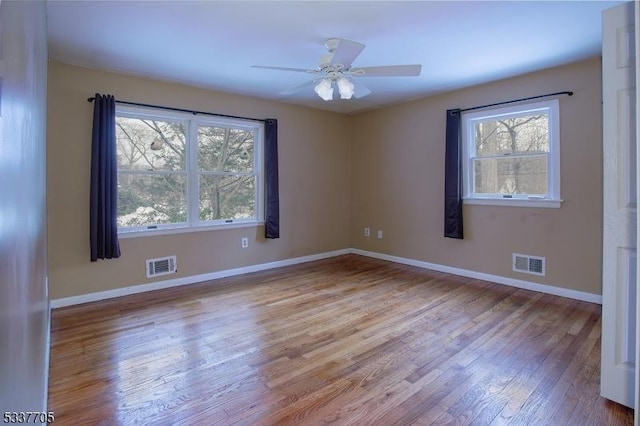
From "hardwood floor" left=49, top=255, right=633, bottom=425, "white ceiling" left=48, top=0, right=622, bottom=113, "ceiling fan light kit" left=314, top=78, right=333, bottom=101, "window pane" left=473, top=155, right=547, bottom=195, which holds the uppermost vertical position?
"white ceiling" left=48, top=0, right=622, bottom=113

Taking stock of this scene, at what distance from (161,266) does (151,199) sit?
790 mm

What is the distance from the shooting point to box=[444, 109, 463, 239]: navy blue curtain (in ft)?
14.4

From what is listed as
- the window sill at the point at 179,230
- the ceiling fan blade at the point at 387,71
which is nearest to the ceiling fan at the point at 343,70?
the ceiling fan blade at the point at 387,71

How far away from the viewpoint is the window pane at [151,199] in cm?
378

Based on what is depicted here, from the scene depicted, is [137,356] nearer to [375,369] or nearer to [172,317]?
[172,317]

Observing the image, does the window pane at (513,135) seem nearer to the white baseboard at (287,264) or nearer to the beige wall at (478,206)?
the beige wall at (478,206)

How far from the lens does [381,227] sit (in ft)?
18.1

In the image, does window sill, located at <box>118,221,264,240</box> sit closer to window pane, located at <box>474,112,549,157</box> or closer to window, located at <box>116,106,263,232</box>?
window, located at <box>116,106,263,232</box>

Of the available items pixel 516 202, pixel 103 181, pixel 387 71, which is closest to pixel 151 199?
pixel 103 181

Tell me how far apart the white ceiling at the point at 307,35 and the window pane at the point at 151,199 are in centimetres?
115

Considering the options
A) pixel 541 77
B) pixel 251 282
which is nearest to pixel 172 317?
pixel 251 282

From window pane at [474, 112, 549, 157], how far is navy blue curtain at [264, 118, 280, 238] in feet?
8.77

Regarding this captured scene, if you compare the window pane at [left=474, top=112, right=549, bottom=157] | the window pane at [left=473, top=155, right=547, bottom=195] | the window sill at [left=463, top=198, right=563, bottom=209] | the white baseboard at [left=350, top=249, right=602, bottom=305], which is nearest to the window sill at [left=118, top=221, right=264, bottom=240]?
the white baseboard at [left=350, top=249, right=602, bottom=305]

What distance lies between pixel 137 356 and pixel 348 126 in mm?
4666
